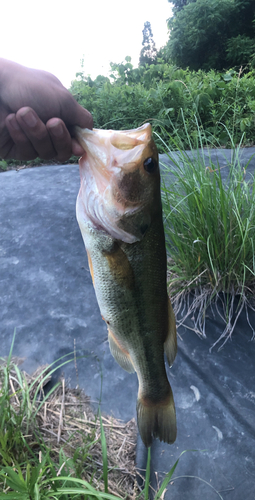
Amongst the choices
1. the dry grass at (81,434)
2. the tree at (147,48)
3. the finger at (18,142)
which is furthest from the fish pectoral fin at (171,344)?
the tree at (147,48)

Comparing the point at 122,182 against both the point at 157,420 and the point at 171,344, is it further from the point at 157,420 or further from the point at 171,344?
the point at 157,420

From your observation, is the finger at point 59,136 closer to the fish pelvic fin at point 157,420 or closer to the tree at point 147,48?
the fish pelvic fin at point 157,420

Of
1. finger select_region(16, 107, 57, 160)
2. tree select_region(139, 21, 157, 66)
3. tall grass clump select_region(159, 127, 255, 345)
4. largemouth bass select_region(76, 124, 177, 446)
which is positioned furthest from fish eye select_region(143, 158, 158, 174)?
tree select_region(139, 21, 157, 66)

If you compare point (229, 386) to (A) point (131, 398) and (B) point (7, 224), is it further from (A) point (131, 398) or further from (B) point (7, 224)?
(B) point (7, 224)

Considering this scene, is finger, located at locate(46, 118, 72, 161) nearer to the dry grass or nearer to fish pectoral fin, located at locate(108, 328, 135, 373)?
fish pectoral fin, located at locate(108, 328, 135, 373)

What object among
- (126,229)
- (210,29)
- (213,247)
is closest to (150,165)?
Result: (126,229)

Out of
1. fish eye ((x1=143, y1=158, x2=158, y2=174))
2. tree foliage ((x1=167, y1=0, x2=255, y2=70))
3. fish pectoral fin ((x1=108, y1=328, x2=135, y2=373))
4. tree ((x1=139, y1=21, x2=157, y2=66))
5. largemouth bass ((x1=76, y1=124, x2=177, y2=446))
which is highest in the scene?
tree ((x1=139, y1=21, x2=157, y2=66))
